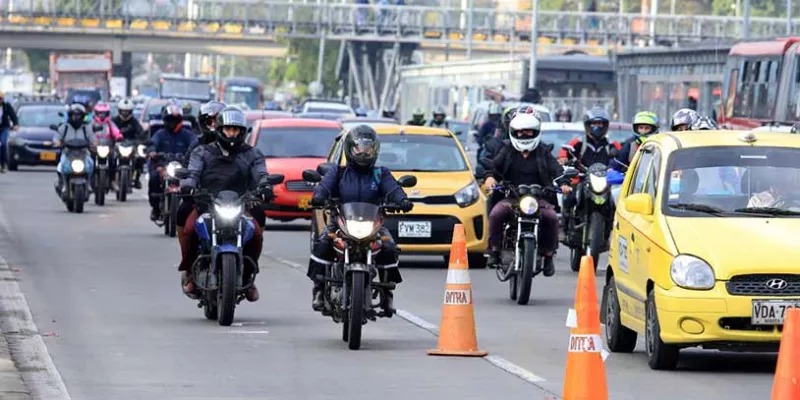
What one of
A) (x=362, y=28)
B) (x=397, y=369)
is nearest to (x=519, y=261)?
(x=397, y=369)

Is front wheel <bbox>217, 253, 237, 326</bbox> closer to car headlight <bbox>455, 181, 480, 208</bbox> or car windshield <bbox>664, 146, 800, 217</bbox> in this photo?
car windshield <bbox>664, 146, 800, 217</bbox>

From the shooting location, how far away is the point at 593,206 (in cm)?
2294

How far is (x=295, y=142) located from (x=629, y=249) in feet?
55.8

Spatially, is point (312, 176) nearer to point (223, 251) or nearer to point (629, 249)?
point (223, 251)

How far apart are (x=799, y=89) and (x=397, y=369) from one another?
29.8 m

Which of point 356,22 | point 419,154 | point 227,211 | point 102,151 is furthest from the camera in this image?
point 356,22

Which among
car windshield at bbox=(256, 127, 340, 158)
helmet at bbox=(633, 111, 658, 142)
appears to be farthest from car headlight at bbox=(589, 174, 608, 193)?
car windshield at bbox=(256, 127, 340, 158)

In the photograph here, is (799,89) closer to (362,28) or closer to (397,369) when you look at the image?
(397,369)

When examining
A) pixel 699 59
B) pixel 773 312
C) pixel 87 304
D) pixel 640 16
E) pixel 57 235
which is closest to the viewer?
pixel 773 312

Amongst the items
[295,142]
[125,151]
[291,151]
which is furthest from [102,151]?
[291,151]

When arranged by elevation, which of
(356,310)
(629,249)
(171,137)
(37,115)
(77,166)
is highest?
(629,249)

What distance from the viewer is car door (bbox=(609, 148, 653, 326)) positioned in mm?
14328

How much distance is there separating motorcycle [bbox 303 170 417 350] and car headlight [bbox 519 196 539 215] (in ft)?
13.7

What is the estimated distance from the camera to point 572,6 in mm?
137375
